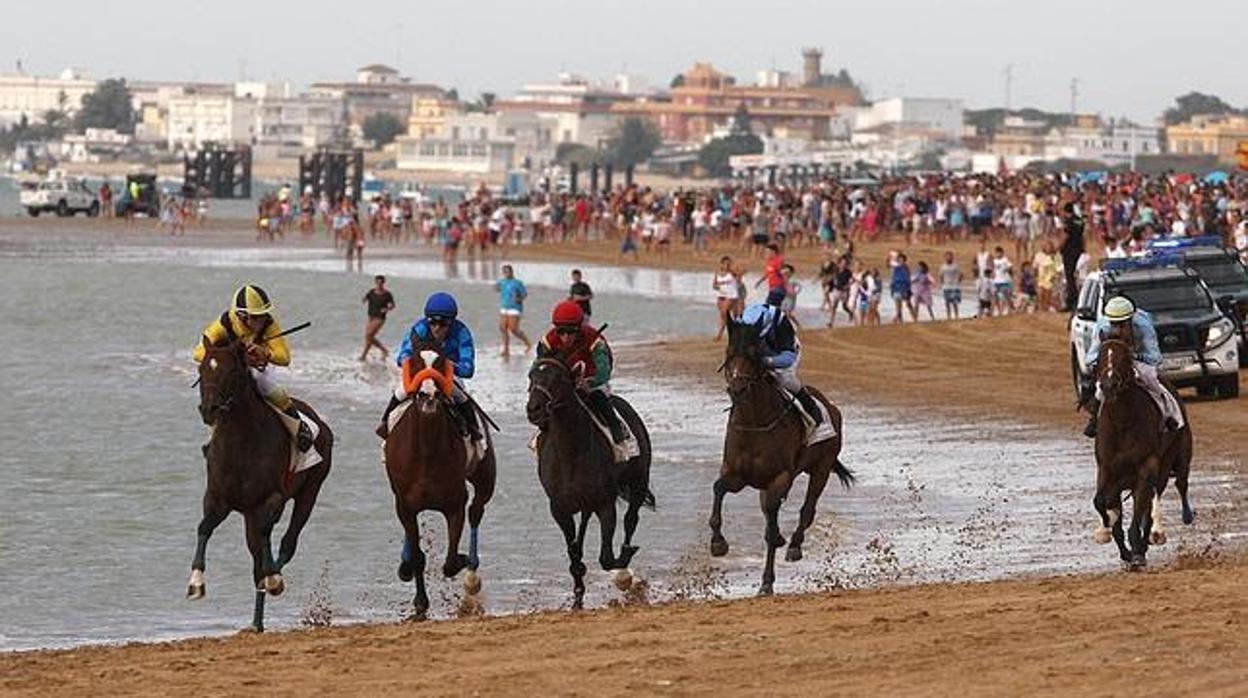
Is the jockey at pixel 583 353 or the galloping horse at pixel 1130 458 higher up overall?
the jockey at pixel 583 353

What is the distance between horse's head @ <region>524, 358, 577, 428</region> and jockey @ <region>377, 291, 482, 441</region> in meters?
0.47

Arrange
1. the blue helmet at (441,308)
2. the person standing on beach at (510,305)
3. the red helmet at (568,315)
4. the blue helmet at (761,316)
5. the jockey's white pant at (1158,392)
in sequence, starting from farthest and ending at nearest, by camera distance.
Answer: the person standing on beach at (510,305) → the jockey's white pant at (1158,392) → the blue helmet at (761,316) → the red helmet at (568,315) → the blue helmet at (441,308)

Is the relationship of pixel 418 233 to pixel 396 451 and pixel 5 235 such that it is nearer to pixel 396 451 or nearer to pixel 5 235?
pixel 5 235

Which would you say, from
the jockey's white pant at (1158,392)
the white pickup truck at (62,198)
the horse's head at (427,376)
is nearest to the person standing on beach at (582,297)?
the horse's head at (427,376)

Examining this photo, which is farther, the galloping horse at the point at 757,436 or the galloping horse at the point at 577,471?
the galloping horse at the point at 757,436

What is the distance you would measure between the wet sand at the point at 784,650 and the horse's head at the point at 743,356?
1.54 metres

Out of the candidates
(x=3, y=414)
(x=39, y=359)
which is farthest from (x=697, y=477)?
(x=39, y=359)

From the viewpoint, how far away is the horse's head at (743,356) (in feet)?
57.9

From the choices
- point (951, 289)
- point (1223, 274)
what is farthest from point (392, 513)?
point (951, 289)

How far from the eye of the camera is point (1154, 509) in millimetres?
19000

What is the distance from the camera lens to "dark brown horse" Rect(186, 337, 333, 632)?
16234 mm

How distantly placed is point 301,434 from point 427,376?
87 centimetres

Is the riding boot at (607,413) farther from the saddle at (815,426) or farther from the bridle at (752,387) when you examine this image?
the saddle at (815,426)

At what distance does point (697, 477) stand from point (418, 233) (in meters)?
72.2
